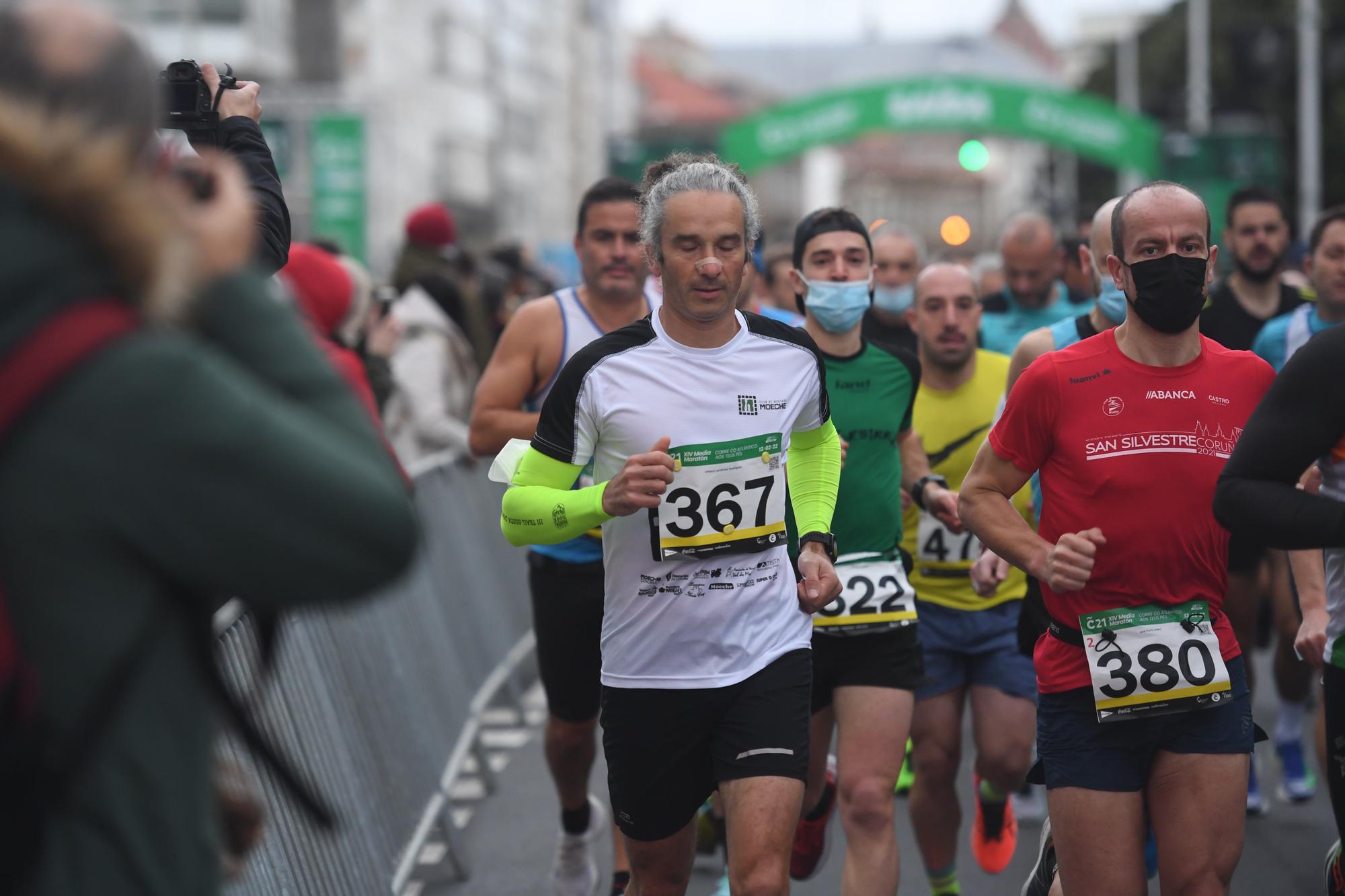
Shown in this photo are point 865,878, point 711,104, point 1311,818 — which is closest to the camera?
point 865,878

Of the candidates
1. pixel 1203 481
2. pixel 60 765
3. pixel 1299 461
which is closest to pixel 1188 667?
pixel 1203 481

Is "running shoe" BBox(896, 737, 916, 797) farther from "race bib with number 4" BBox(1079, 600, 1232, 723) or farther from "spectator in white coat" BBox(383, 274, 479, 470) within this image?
"race bib with number 4" BBox(1079, 600, 1232, 723)

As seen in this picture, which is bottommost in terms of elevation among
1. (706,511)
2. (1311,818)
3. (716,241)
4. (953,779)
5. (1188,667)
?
(1311,818)

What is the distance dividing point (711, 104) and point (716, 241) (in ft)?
453

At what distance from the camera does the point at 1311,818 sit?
6984 millimetres

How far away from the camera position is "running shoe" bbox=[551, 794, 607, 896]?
6.16 metres

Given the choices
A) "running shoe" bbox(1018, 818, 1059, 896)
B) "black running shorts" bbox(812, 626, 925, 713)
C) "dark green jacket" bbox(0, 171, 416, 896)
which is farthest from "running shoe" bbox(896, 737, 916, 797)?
"dark green jacket" bbox(0, 171, 416, 896)

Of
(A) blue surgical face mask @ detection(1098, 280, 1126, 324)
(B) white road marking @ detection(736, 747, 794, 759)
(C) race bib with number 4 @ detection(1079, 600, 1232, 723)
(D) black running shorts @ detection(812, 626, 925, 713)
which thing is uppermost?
(A) blue surgical face mask @ detection(1098, 280, 1126, 324)

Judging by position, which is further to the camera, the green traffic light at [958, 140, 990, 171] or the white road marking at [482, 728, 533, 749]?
the green traffic light at [958, 140, 990, 171]

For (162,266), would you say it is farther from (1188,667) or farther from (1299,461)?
(1188,667)

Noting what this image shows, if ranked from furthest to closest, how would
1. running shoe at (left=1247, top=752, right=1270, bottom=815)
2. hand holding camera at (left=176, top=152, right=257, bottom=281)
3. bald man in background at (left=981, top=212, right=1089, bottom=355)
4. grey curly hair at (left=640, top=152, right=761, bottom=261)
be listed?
bald man in background at (left=981, top=212, right=1089, bottom=355) → running shoe at (left=1247, top=752, right=1270, bottom=815) → grey curly hair at (left=640, top=152, right=761, bottom=261) → hand holding camera at (left=176, top=152, right=257, bottom=281)

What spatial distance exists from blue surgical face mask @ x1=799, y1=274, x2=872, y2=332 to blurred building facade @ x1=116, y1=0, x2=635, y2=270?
536 inches

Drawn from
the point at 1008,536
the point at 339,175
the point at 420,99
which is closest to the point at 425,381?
the point at 1008,536

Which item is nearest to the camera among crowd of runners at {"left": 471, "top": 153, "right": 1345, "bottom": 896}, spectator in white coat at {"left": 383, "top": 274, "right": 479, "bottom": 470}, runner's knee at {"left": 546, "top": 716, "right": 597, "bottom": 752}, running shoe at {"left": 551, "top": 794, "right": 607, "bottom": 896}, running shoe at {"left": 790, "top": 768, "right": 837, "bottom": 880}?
crowd of runners at {"left": 471, "top": 153, "right": 1345, "bottom": 896}
